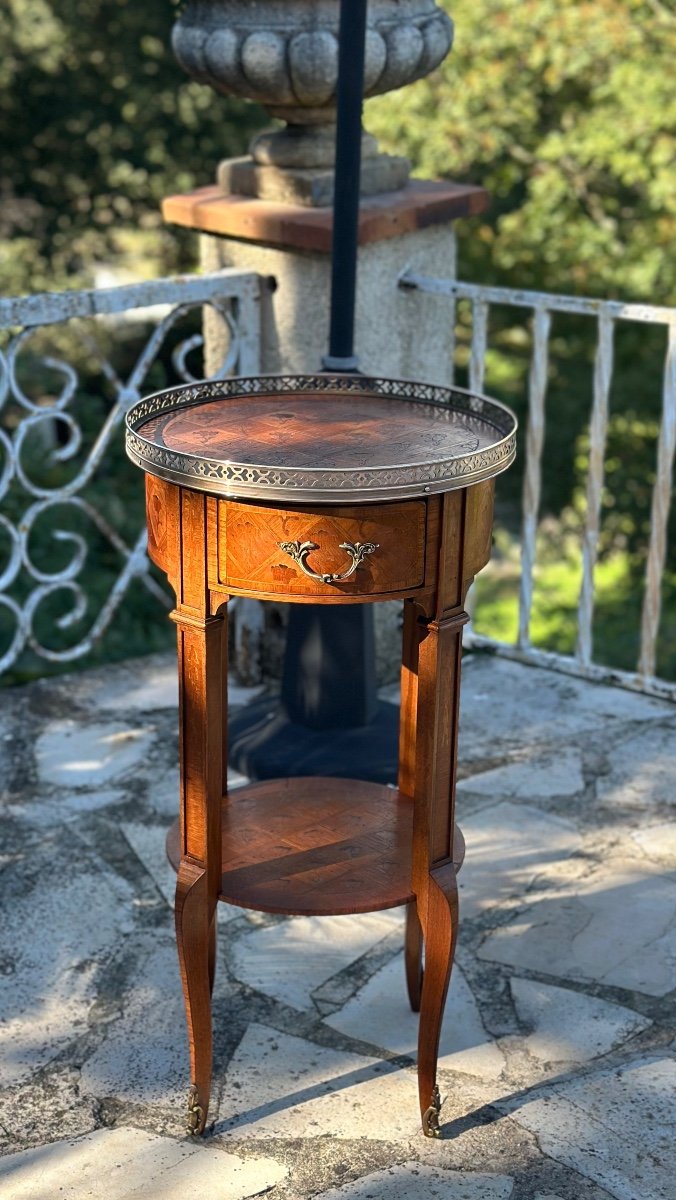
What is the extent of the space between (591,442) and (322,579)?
2103mm

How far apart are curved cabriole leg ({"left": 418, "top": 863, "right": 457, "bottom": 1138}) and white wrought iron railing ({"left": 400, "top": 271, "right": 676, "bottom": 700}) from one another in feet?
5.49

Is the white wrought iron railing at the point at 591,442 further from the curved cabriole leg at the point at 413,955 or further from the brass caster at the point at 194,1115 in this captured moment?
the brass caster at the point at 194,1115

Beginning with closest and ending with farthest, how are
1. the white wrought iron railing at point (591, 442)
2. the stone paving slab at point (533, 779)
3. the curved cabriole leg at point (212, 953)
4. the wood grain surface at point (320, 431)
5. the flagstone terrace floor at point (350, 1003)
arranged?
the wood grain surface at point (320, 431) → the flagstone terrace floor at point (350, 1003) → the curved cabriole leg at point (212, 953) → the stone paving slab at point (533, 779) → the white wrought iron railing at point (591, 442)

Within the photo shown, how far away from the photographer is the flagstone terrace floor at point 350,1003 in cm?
249

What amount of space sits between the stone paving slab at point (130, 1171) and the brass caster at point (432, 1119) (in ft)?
0.90

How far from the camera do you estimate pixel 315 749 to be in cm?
375

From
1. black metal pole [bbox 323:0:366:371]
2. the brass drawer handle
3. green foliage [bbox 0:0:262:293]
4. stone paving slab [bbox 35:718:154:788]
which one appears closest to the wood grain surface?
the brass drawer handle

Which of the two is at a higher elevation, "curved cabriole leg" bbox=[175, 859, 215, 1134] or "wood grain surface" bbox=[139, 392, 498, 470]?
"wood grain surface" bbox=[139, 392, 498, 470]

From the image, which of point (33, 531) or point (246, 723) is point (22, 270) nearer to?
point (33, 531)

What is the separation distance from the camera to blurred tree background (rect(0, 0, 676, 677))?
36.6ft

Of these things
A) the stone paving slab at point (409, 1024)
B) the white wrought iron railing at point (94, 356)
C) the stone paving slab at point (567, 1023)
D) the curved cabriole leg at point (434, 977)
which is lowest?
the stone paving slab at point (409, 1024)

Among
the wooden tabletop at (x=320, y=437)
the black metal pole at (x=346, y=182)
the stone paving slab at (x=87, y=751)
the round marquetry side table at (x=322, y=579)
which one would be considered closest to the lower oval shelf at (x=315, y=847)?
the round marquetry side table at (x=322, y=579)

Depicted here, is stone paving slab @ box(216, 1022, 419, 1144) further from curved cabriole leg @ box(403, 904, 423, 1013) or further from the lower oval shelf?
the lower oval shelf

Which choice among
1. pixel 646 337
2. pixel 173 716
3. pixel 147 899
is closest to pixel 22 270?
pixel 646 337
